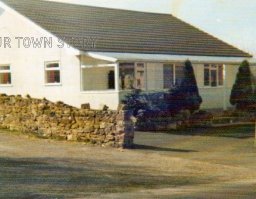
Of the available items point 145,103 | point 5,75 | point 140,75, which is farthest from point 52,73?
point 145,103

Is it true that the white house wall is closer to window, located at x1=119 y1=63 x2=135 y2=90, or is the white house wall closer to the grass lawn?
window, located at x1=119 y1=63 x2=135 y2=90

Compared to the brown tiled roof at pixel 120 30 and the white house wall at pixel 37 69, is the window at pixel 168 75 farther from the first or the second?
the white house wall at pixel 37 69

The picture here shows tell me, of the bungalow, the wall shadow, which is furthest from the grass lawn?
the bungalow

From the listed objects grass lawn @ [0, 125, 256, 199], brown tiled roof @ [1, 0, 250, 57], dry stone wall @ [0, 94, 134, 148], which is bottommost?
grass lawn @ [0, 125, 256, 199]

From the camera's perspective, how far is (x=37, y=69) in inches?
1037

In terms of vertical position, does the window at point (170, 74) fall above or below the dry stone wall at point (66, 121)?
above

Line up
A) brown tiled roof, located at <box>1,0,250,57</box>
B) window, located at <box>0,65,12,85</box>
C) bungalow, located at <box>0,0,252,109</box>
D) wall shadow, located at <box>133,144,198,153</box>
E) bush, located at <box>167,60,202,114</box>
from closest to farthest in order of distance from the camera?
wall shadow, located at <box>133,144,198,153</box> < bush, located at <box>167,60,202,114</box> < bungalow, located at <box>0,0,252,109</box> < brown tiled roof, located at <box>1,0,250,57</box> < window, located at <box>0,65,12,85</box>

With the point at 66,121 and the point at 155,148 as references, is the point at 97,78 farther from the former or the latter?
the point at 155,148

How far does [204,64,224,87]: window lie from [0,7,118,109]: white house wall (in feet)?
24.8

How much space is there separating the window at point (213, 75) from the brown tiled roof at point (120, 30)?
0.92m

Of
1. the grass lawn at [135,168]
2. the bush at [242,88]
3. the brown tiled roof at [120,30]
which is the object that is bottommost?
the grass lawn at [135,168]

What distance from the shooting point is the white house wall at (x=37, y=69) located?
2452 cm

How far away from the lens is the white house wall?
24.5 metres

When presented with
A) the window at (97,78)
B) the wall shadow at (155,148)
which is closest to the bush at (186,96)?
the window at (97,78)
